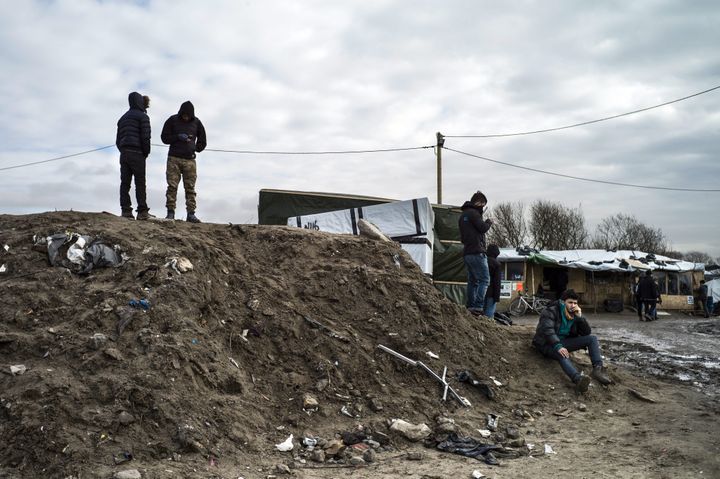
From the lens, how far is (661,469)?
5.00m

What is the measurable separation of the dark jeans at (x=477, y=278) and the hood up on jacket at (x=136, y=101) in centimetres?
531

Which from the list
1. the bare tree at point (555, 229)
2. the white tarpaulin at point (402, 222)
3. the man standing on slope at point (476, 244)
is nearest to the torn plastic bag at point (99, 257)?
the man standing on slope at point (476, 244)

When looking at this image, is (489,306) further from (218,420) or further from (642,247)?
(642,247)

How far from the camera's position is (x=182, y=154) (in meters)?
8.41

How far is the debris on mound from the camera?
15.1 ft

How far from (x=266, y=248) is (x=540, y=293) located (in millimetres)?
19614

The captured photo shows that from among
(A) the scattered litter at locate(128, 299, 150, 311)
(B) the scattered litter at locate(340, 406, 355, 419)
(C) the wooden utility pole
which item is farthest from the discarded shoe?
(C) the wooden utility pole

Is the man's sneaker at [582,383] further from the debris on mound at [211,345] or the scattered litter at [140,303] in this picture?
the scattered litter at [140,303]

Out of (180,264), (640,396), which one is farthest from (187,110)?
(640,396)

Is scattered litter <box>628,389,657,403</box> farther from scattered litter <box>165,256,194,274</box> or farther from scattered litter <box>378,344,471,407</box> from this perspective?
scattered litter <box>165,256,194,274</box>

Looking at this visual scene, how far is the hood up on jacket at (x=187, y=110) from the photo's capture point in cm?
842

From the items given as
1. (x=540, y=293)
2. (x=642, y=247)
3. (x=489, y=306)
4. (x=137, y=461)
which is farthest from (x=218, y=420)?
(x=642, y=247)

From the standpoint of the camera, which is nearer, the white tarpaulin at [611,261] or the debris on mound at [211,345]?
the debris on mound at [211,345]

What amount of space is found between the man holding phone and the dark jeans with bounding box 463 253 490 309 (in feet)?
4.10
